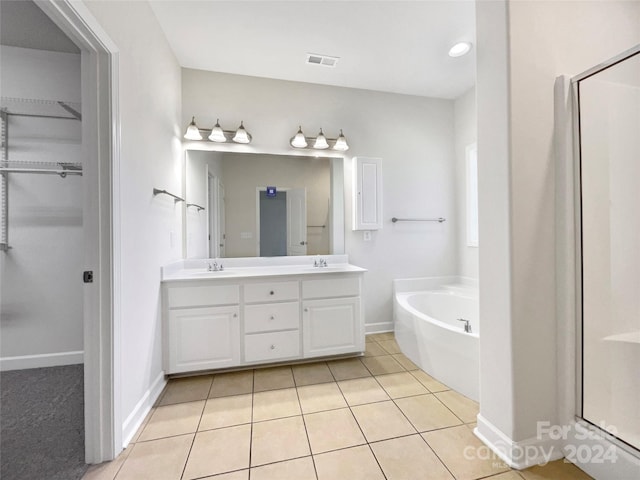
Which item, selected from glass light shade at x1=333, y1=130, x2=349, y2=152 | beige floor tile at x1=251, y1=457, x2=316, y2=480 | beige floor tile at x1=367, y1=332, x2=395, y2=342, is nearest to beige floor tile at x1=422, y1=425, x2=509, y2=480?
beige floor tile at x1=251, y1=457, x2=316, y2=480

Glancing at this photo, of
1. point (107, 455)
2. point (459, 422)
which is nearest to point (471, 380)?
point (459, 422)

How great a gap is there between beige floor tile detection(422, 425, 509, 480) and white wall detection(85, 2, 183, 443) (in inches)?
63.1

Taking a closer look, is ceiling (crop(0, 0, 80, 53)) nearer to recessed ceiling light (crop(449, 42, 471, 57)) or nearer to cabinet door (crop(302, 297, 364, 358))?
cabinet door (crop(302, 297, 364, 358))

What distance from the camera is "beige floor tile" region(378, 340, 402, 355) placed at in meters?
2.43

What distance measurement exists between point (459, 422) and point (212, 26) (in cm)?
312

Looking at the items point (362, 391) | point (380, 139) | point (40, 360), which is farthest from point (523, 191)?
point (40, 360)

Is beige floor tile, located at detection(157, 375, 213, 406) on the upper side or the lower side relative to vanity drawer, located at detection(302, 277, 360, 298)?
lower

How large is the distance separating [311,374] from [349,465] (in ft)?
2.84

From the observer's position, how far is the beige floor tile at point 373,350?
237 cm

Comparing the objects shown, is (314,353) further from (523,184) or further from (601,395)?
(523,184)

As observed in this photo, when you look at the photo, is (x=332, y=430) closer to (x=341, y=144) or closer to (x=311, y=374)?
(x=311, y=374)

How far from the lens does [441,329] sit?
6.23 feet

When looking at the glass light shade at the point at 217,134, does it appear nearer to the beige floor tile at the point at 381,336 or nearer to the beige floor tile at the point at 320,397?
the beige floor tile at the point at 320,397

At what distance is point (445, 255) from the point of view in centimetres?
305
